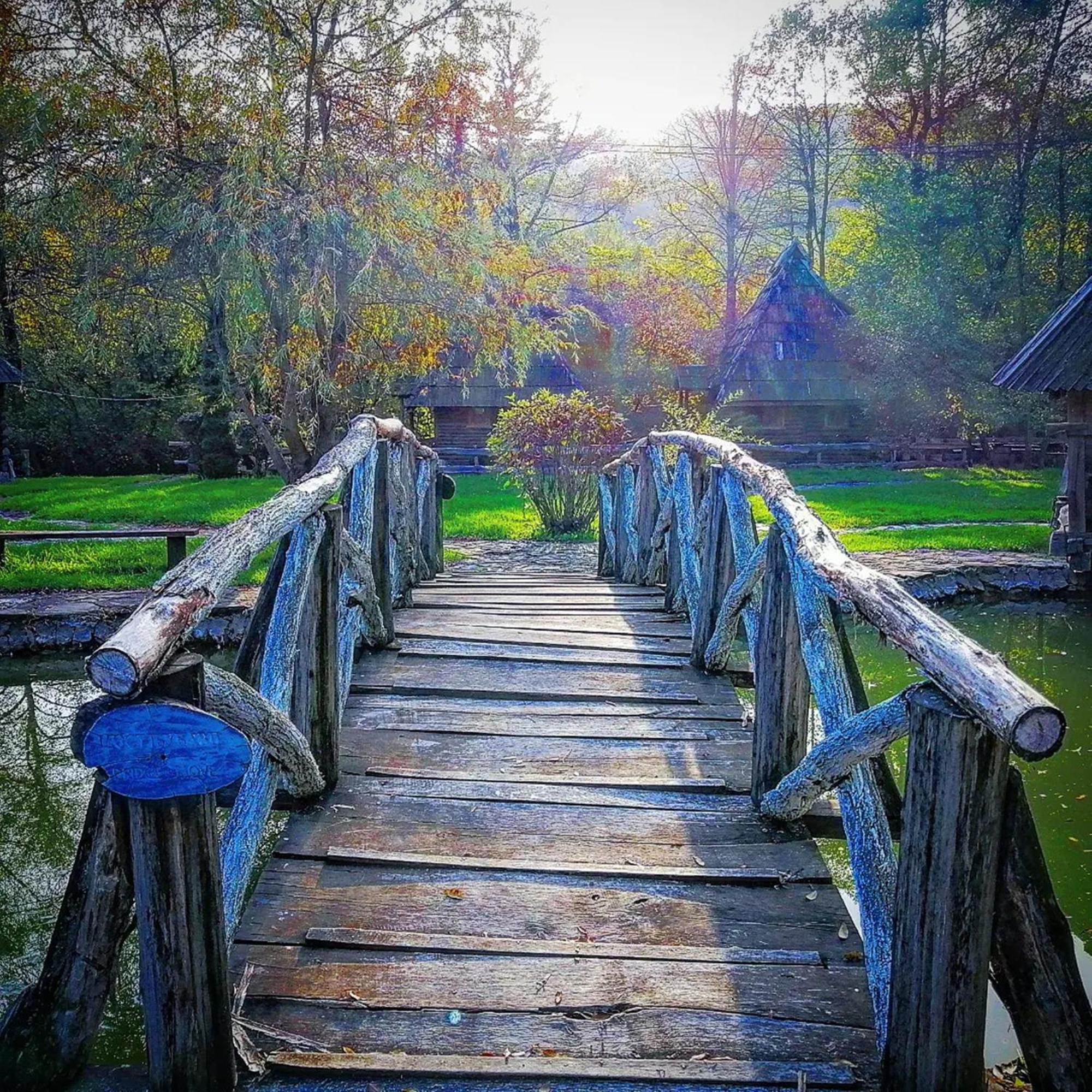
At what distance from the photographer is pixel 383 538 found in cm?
482

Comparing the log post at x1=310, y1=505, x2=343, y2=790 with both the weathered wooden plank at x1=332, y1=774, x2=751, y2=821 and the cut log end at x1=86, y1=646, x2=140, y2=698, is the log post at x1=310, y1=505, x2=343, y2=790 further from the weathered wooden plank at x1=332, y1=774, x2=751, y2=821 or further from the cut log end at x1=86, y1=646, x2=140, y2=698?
the cut log end at x1=86, y1=646, x2=140, y2=698

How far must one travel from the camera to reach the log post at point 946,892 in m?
1.69

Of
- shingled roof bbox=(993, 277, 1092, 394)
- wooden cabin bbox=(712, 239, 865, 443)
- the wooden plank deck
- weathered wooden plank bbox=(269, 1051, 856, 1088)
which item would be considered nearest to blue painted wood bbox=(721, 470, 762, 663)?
the wooden plank deck

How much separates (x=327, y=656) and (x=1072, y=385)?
9.28 m

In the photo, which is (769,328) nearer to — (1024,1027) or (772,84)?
(772,84)

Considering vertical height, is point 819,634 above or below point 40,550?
above

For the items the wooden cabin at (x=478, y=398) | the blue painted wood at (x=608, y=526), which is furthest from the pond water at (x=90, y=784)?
the wooden cabin at (x=478, y=398)

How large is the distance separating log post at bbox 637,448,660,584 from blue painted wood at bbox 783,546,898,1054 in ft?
13.7

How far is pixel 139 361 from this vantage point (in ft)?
75.0

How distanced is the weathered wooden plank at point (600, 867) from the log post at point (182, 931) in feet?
3.10

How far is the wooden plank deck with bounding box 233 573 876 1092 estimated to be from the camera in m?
2.08

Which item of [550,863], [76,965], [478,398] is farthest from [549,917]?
[478,398]

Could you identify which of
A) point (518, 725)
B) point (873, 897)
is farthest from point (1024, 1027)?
point (518, 725)

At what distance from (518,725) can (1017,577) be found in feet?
27.1
